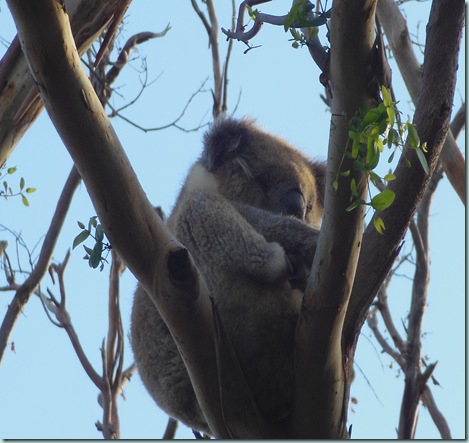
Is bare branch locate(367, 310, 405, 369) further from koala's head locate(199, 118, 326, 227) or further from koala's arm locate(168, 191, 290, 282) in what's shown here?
koala's arm locate(168, 191, 290, 282)

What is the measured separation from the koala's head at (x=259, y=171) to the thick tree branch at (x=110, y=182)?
1305 mm

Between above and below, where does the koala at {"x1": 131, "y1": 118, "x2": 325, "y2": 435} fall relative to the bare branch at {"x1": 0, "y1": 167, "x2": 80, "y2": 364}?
below

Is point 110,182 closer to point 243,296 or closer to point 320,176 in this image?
point 243,296

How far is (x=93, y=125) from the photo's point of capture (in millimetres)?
2150

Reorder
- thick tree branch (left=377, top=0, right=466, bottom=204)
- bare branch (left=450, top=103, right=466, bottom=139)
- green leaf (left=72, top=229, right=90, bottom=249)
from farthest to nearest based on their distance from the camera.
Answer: bare branch (left=450, top=103, right=466, bottom=139)
thick tree branch (left=377, top=0, right=466, bottom=204)
green leaf (left=72, top=229, right=90, bottom=249)

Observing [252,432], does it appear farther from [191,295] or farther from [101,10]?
[101,10]

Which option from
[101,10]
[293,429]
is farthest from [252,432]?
[101,10]

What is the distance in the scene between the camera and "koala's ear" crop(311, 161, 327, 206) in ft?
13.2

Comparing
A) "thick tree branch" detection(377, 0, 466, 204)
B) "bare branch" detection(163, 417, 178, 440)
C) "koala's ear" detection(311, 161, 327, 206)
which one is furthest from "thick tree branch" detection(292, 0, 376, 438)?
"thick tree branch" detection(377, 0, 466, 204)

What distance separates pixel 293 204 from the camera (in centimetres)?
359

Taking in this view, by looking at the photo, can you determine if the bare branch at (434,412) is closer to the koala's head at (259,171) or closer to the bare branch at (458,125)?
the bare branch at (458,125)

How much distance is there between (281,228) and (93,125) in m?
1.15

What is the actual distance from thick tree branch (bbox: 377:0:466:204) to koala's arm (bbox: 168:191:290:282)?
7.81ft

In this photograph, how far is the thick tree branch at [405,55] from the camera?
5.07 metres
